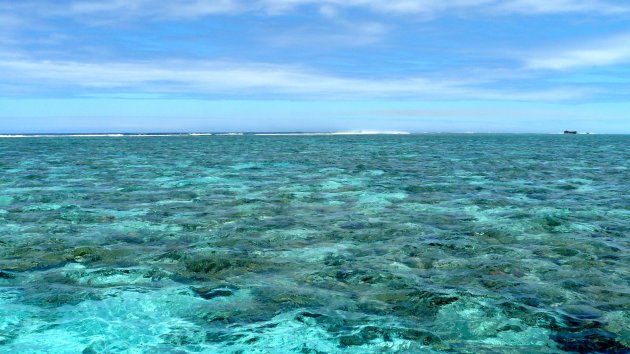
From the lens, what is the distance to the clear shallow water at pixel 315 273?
809 centimetres

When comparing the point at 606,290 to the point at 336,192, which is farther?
the point at 336,192

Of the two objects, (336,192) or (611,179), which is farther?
(611,179)

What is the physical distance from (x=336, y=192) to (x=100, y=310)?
14868 mm

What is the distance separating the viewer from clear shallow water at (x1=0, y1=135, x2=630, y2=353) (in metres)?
8.09

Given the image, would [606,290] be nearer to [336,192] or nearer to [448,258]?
[448,258]

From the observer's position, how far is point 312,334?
323 inches

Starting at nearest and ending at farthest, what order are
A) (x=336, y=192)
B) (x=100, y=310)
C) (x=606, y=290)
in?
1. (x=100, y=310)
2. (x=606, y=290)
3. (x=336, y=192)

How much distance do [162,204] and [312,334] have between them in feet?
41.9

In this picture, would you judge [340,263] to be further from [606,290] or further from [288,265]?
[606,290]

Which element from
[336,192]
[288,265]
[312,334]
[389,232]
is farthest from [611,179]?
[312,334]

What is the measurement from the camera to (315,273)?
11102 millimetres

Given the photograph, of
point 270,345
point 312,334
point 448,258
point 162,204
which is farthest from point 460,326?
point 162,204

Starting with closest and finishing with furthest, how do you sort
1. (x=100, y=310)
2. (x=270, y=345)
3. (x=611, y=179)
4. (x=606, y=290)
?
(x=270, y=345)
(x=100, y=310)
(x=606, y=290)
(x=611, y=179)

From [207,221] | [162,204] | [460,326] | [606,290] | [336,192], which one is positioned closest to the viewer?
[460,326]
